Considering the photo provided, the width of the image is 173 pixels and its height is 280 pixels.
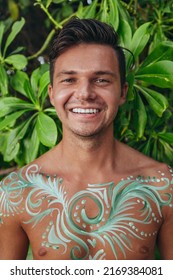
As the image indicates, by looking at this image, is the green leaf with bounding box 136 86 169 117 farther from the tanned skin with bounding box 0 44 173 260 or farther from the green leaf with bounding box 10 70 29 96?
the green leaf with bounding box 10 70 29 96

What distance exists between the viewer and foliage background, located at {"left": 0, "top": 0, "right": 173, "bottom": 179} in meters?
2.28

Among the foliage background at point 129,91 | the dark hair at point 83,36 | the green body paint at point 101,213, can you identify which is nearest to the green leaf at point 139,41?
the foliage background at point 129,91

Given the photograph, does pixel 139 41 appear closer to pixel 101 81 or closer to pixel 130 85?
pixel 130 85

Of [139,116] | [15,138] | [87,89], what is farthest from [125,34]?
[15,138]

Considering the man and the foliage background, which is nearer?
the man

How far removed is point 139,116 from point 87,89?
16.3 inches

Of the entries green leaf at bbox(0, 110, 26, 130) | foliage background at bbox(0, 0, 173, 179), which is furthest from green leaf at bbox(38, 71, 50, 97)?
green leaf at bbox(0, 110, 26, 130)

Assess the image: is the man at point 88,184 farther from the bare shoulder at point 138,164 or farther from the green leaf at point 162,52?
the green leaf at point 162,52

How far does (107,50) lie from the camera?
2025 mm

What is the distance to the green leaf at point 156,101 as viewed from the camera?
229 centimetres

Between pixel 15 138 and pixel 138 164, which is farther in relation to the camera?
pixel 15 138

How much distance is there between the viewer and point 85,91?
1963mm
